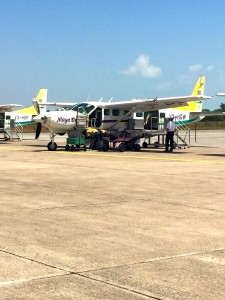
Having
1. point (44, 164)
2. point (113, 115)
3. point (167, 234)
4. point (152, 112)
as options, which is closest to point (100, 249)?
point (167, 234)

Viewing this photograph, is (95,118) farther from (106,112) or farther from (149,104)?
(149,104)

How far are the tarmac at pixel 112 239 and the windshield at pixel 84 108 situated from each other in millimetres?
15044

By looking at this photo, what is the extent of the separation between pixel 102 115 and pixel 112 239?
21754mm

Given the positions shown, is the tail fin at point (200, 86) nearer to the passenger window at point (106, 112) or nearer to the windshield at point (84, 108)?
the passenger window at point (106, 112)

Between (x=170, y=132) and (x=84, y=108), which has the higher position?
(x=84, y=108)

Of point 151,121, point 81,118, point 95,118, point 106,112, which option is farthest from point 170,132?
point 81,118

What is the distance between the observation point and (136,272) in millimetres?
5016

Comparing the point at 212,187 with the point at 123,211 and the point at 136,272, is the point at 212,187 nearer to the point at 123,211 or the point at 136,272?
the point at 123,211

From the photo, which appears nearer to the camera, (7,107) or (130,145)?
(130,145)

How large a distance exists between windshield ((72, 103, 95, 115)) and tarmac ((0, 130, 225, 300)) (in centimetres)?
1504

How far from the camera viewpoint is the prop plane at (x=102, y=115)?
86.2ft

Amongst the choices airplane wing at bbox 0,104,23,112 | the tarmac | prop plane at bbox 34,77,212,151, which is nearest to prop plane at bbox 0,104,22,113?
airplane wing at bbox 0,104,23,112

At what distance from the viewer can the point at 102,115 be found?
27.9 meters

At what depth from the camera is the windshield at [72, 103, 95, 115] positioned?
27.3 m
